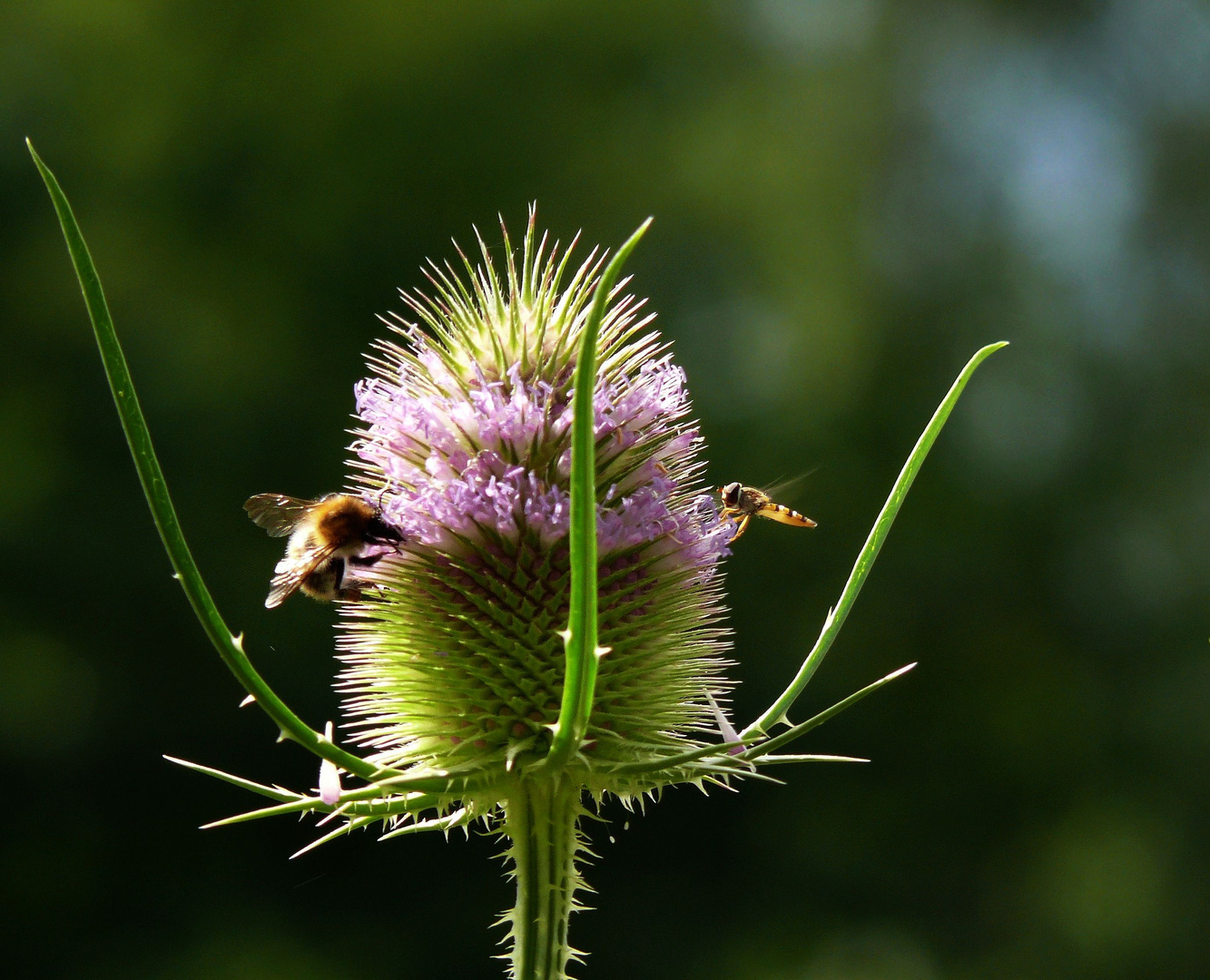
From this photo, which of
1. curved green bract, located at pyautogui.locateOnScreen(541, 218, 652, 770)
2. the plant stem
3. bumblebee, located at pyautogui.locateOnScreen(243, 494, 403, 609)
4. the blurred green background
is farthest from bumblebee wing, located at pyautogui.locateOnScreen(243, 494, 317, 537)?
the blurred green background

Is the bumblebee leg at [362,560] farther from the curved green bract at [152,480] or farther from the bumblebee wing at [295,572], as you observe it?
the curved green bract at [152,480]

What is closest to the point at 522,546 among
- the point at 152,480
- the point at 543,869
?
the point at 543,869

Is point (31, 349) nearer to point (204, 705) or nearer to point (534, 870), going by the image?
point (204, 705)

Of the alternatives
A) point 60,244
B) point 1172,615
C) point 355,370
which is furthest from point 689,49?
point 1172,615

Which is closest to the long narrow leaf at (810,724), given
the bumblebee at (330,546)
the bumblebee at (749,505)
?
the bumblebee at (330,546)

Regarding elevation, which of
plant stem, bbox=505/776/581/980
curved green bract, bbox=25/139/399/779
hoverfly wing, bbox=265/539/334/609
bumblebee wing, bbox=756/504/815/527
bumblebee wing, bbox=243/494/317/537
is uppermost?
bumblebee wing, bbox=756/504/815/527

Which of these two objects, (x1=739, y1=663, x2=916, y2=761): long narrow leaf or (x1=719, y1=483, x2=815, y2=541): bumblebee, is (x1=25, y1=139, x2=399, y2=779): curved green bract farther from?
(x1=719, y1=483, x2=815, y2=541): bumblebee

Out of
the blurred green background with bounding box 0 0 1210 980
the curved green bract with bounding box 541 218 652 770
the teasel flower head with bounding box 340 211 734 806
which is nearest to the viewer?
the curved green bract with bounding box 541 218 652 770

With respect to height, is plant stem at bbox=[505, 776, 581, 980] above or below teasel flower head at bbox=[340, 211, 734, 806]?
below

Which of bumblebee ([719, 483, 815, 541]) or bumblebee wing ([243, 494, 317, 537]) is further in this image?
bumblebee ([719, 483, 815, 541])
